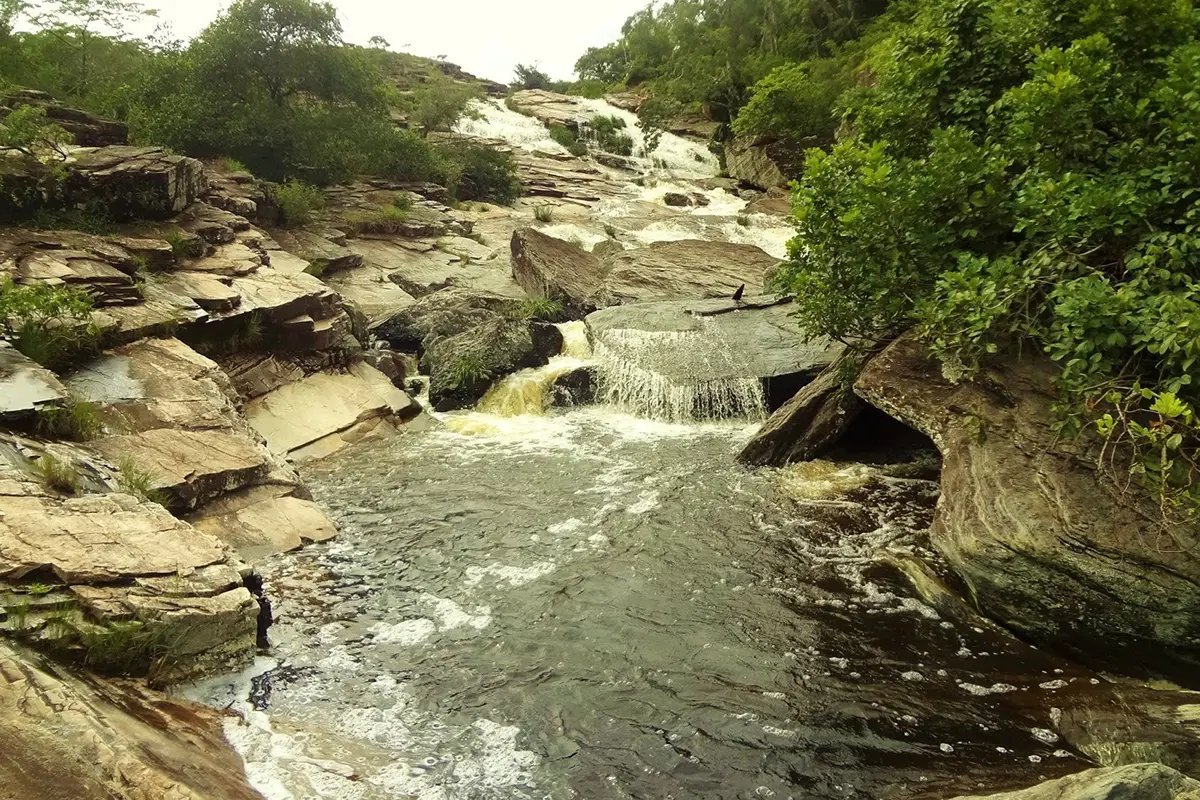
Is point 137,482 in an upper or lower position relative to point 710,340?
lower

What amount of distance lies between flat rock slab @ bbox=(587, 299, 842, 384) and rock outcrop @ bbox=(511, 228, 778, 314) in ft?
5.35

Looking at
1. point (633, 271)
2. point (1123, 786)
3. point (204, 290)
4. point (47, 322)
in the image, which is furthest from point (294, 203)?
point (1123, 786)

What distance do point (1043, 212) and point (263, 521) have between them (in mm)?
8988

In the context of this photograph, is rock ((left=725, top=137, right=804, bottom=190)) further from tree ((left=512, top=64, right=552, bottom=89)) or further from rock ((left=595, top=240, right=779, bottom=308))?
tree ((left=512, top=64, right=552, bottom=89))

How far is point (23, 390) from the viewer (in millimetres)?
8125

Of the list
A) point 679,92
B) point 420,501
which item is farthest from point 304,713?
point 679,92

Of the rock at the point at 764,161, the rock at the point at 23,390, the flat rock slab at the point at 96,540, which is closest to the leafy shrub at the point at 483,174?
the rock at the point at 764,161

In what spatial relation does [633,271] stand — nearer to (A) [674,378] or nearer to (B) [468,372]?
(A) [674,378]

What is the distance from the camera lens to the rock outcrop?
1836 centimetres

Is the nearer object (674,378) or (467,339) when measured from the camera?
(674,378)

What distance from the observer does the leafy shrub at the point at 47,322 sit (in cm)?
935

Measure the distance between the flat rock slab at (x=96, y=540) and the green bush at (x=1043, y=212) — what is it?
7.19 meters

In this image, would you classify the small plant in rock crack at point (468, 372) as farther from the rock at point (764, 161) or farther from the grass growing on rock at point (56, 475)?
the rock at point (764, 161)

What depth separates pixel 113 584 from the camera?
217 inches
